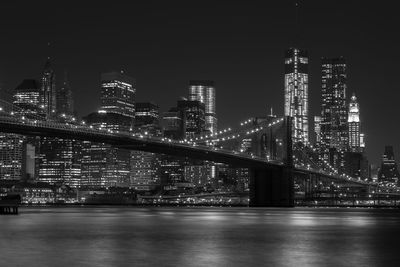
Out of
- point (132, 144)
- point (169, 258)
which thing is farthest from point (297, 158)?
point (169, 258)

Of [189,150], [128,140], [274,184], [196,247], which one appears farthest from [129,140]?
[196,247]

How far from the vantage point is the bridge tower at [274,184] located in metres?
87.9

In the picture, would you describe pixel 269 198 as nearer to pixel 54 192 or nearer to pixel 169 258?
pixel 169 258

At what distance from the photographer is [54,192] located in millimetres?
155250

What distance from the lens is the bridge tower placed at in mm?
87938

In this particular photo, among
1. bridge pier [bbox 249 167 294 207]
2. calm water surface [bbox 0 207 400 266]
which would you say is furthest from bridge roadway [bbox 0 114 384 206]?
calm water surface [bbox 0 207 400 266]

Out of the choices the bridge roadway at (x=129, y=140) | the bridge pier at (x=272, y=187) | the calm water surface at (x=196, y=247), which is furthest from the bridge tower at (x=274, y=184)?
the calm water surface at (x=196, y=247)

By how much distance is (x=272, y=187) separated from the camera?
8850 centimetres

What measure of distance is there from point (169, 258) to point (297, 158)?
302 ft

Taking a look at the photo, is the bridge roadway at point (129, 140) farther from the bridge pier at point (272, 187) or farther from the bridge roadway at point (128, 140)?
the bridge pier at point (272, 187)

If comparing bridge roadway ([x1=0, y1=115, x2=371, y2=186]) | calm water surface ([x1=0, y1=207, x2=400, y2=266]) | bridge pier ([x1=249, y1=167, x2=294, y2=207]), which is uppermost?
bridge roadway ([x1=0, y1=115, x2=371, y2=186])

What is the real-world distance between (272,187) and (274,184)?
1.40ft

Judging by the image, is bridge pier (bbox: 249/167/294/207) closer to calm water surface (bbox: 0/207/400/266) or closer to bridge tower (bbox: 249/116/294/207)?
bridge tower (bbox: 249/116/294/207)

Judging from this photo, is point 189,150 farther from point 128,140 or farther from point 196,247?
point 196,247
